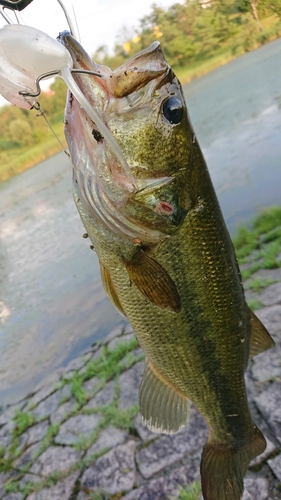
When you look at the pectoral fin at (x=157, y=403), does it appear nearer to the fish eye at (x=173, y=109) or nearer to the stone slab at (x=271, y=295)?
the fish eye at (x=173, y=109)

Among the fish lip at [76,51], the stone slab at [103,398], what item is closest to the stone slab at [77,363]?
the stone slab at [103,398]

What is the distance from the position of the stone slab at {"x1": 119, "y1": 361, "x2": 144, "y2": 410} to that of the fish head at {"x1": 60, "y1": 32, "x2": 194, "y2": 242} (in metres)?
2.41

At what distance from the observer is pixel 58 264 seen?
795 centimetres

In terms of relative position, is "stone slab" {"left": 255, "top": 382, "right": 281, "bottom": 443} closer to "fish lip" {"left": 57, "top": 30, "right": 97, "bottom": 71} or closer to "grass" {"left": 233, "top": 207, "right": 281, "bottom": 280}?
"grass" {"left": 233, "top": 207, "right": 281, "bottom": 280}

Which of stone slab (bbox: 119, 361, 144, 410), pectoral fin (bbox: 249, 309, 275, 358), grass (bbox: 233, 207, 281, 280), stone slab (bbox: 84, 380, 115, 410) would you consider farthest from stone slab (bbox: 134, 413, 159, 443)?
grass (bbox: 233, 207, 281, 280)

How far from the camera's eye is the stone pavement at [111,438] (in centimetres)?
253

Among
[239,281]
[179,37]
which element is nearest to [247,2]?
[239,281]

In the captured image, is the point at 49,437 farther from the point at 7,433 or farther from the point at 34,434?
the point at 7,433

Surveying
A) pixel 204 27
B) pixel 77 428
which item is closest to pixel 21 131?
pixel 204 27

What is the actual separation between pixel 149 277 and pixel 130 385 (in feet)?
8.11

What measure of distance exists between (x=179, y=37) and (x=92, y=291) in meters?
7.95

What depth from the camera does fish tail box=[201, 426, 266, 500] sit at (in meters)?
1.72

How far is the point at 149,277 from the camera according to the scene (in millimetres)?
1304

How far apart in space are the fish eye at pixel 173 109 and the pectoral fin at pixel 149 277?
43cm
